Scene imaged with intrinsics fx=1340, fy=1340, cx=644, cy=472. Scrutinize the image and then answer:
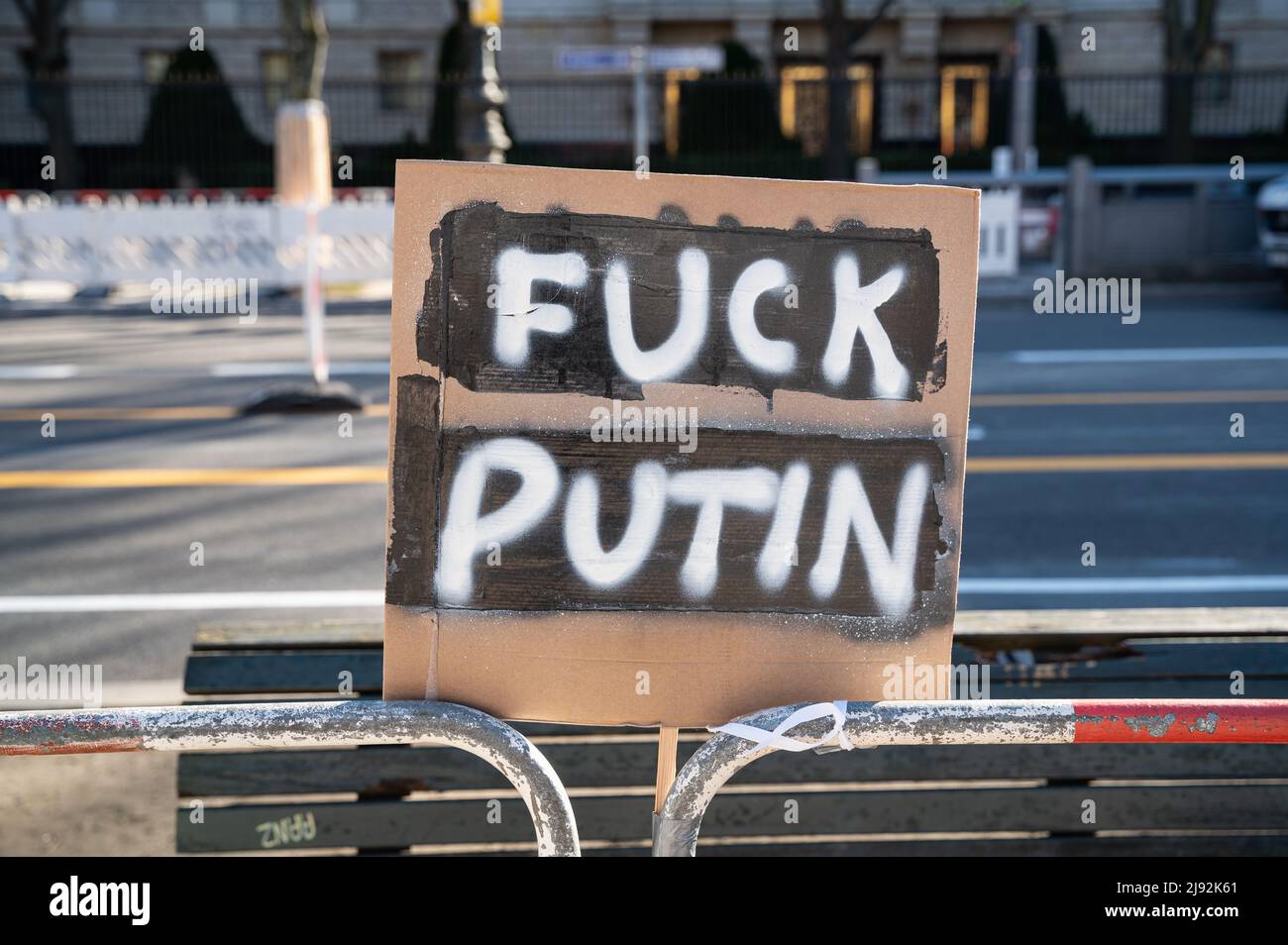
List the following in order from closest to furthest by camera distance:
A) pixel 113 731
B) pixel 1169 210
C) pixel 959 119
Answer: pixel 113 731, pixel 1169 210, pixel 959 119

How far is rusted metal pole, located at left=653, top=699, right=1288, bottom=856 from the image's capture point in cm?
203

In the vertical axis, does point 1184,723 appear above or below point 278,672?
above

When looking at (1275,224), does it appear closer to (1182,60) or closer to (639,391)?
(1182,60)

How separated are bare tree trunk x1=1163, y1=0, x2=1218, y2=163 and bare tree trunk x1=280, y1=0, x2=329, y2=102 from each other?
569 inches

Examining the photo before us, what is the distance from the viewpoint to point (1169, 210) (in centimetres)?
1656

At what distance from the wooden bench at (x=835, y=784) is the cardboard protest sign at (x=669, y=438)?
706 mm

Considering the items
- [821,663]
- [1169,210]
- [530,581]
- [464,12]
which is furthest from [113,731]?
[1169,210]

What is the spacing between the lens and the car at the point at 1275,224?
46.6 feet

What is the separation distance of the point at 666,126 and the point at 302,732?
29485 mm


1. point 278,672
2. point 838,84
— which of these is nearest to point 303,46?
point 838,84

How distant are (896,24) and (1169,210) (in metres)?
18.2

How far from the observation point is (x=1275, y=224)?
1434 cm

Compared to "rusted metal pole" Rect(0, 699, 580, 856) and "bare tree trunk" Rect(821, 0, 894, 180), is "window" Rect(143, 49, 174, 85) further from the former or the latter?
"rusted metal pole" Rect(0, 699, 580, 856)

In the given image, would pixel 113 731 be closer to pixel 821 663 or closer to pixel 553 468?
pixel 553 468
